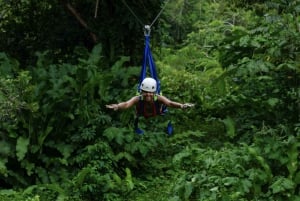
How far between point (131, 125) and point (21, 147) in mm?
2031

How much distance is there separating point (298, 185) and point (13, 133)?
442 cm

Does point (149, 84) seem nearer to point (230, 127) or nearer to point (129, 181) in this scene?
point (129, 181)

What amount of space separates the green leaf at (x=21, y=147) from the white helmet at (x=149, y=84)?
7.86 ft

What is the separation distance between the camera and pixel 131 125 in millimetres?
8711

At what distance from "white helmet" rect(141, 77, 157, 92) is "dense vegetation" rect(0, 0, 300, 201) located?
1.27 m

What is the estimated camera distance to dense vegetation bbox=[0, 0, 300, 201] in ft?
22.6

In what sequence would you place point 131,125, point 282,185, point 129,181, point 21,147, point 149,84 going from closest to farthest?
1. point 149,84
2. point 282,185
3. point 129,181
4. point 21,147
5. point 131,125

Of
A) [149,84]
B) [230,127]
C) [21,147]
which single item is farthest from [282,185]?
[21,147]

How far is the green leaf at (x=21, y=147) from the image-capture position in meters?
7.47

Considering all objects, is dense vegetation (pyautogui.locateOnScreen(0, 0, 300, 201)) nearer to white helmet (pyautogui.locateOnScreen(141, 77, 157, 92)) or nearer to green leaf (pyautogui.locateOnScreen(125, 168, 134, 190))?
green leaf (pyautogui.locateOnScreen(125, 168, 134, 190))

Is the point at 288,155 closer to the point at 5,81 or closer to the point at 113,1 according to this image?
the point at 5,81

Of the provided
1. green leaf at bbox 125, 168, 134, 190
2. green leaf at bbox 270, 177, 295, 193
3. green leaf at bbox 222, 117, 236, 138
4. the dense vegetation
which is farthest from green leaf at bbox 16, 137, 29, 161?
green leaf at bbox 270, 177, 295, 193

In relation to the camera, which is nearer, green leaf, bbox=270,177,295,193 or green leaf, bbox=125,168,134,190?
green leaf, bbox=270,177,295,193

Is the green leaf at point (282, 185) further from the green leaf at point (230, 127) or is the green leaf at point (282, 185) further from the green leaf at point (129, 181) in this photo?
the green leaf at point (129, 181)
